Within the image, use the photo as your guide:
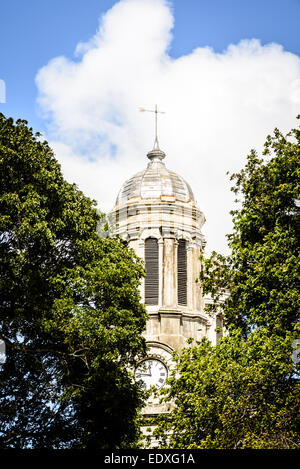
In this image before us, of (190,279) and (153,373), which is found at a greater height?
(190,279)

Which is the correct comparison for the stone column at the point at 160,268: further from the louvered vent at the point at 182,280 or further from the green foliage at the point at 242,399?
the green foliage at the point at 242,399

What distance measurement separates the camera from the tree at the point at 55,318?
76.7ft

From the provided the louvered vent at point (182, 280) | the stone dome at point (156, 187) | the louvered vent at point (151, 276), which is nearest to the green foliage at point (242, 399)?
the louvered vent at point (151, 276)

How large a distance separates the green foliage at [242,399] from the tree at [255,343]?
2cm

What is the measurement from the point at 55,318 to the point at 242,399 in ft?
19.2

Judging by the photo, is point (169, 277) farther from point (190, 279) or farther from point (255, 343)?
point (255, 343)

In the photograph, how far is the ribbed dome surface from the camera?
1618 inches

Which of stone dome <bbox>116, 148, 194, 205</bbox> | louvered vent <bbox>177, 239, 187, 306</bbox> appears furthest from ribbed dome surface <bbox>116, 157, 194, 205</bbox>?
louvered vent <bbox>177, 239, 187, 306</bbox>

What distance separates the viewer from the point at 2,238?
930 inches

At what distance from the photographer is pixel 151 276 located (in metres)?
38.8

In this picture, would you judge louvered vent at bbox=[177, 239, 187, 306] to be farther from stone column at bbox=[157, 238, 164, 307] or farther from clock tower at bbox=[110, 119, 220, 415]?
stone column at bbox=[157, 238, 164, 307]

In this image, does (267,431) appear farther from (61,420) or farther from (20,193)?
(20,193)

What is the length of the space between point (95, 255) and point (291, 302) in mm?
6504

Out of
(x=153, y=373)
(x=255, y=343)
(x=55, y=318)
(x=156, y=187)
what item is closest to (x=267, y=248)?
(x=255, y=343)
